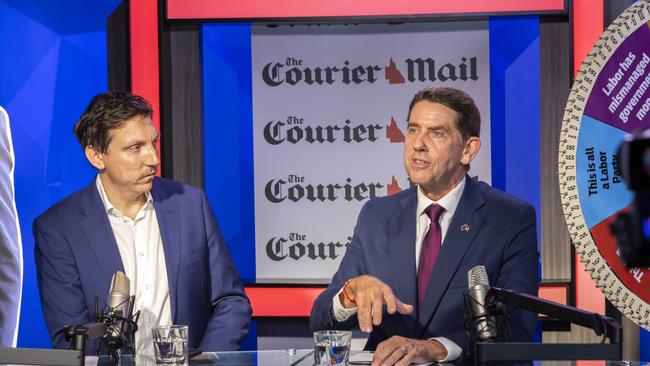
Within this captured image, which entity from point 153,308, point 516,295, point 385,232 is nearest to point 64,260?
point 153,308

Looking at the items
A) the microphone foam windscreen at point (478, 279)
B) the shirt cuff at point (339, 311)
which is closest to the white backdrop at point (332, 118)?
the shirt cuff at point (339, 311)

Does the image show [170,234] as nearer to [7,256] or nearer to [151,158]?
[151,158]

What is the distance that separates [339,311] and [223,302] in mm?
652

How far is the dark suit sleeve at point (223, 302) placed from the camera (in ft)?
11.3

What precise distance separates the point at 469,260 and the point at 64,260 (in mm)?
1498

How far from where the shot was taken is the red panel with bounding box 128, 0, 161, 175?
4500 millimetres

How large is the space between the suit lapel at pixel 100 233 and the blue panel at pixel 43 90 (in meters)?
1.08

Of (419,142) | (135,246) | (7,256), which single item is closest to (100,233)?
(135,246)

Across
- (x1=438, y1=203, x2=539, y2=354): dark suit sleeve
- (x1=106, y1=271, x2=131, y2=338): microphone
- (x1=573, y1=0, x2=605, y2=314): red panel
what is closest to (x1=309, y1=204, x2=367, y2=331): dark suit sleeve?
(x1=438, y1=203, x2=539, y2=354): dark suit sleeve

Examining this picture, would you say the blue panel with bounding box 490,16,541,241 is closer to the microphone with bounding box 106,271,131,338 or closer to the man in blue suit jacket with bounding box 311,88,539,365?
the man in blue suit jacket with bounding box 311,88,539,365

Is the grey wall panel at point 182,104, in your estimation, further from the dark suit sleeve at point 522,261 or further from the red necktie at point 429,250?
the dark suit sleeve at point 522,261

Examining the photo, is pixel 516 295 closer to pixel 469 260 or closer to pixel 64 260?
pixel 469 260

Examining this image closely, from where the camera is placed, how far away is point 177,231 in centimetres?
356

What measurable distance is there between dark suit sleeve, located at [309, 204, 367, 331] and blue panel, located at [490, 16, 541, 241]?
1.20m
